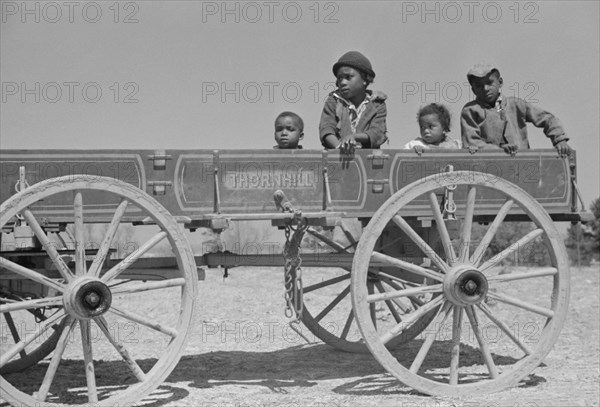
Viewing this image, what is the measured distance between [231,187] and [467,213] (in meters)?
1.57

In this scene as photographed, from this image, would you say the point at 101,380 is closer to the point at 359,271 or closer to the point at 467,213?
the point at 359,271

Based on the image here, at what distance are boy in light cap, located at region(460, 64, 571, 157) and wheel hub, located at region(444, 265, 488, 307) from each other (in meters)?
1.24

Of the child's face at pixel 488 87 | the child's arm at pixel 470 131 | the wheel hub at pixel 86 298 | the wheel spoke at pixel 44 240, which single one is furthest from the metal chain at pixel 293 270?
the child's face at pixel 488 87

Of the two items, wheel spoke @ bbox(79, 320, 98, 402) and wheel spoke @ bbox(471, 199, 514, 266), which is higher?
wheel spoke @ bbox(471, 199, 514, 266)

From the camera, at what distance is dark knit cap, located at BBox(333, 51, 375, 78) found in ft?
19.6

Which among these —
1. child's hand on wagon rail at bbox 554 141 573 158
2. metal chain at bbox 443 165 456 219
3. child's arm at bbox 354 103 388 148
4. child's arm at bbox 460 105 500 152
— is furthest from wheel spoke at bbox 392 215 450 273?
child's hand on wagon rail at bbox 554 141 573 158

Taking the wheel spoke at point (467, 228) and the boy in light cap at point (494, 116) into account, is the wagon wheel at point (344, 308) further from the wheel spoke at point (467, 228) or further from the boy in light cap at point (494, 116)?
the boy in light cap at point (494, 116)

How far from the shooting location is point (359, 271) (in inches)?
195

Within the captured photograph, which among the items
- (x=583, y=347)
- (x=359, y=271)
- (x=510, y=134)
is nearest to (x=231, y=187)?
(x=359, y=271)

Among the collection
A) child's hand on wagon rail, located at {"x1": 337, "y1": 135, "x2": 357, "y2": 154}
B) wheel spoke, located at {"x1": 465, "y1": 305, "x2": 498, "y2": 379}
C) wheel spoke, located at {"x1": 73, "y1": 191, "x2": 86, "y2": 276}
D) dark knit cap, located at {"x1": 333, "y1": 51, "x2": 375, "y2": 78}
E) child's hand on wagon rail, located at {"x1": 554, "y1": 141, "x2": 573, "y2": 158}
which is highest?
dark knit cap, located at {"x1": 333, "y1": 51, "x2": 375, "y2": 78}

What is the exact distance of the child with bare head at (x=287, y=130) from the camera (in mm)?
5820

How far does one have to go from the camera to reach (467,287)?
508 cm

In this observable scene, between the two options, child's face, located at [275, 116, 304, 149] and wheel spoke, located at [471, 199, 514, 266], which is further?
child's face, located at [275, 116, 304, 149]

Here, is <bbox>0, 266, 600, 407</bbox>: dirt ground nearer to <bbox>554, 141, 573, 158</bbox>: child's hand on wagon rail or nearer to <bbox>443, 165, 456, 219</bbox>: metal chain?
<bbox>443, 165, 456, 219</bbox>: metal chain
